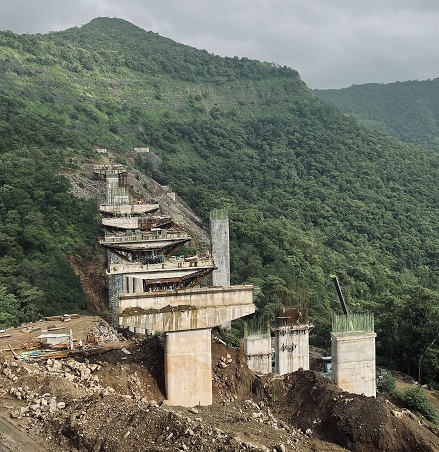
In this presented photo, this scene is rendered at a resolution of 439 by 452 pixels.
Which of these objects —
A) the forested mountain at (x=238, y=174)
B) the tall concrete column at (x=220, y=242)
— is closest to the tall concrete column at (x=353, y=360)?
the forested mountain at (x=238, y=174)

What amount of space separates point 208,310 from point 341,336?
13.9 ft

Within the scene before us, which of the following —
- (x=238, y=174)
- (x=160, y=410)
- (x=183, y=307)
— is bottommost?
(x=160, y=410)

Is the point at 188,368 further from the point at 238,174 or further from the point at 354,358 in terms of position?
the point at 238,174

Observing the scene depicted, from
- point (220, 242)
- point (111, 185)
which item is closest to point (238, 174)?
point (111, 185)

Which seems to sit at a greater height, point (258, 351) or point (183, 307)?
point (183, 307)

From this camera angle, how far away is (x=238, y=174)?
84.1 metres

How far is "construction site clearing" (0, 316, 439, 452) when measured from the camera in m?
12.5

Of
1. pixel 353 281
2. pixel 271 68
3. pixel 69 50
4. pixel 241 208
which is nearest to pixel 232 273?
pixel 353 281

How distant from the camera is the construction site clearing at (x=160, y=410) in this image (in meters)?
12.5

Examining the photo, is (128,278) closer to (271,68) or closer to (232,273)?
(232,273)

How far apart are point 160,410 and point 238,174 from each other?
72.0m

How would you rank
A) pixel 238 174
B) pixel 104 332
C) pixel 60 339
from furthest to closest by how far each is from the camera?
pixel 238 174, pixel 104 332, pixel 60 339

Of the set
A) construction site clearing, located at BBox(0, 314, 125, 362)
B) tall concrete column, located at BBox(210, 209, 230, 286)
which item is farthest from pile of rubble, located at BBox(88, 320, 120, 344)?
tall concrete column, located at BBox(210, 209, 230, 286)

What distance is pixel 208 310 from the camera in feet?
57.1
